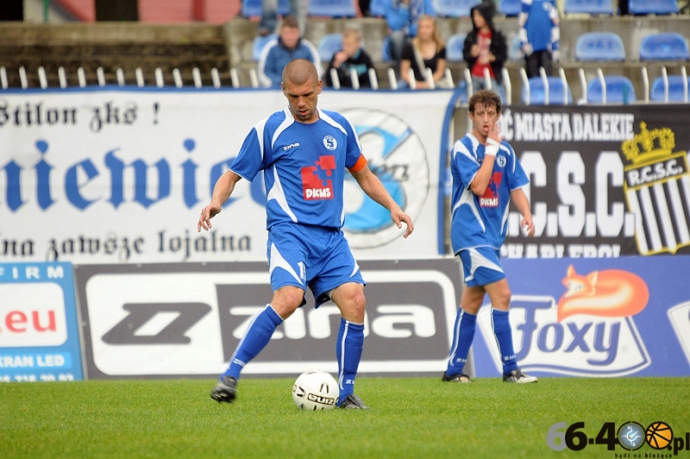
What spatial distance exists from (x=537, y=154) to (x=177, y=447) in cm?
763

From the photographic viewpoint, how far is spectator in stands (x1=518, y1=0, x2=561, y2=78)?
14.0m

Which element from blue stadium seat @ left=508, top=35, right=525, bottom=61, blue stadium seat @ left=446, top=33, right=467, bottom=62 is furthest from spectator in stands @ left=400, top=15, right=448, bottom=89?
blue stadium seat @ left=508, top=35, right=525, bottom=61

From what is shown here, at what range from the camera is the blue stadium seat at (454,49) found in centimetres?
1574

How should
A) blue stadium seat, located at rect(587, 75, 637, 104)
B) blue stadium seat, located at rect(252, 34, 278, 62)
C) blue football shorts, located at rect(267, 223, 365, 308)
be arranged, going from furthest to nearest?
blue stadium seat, located at rect(252, 34, 278, 62), blue stadium seat, located at rect(587, 75, 637, 104), blue football shorts, located at rect(267, 223, 365, 308)

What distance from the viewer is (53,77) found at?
15344mm

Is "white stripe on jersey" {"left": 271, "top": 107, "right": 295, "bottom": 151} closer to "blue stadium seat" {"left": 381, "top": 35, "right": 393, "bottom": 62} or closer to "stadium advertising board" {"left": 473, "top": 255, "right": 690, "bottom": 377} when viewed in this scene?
"stadium advertising board" {"left": 473, "top": 255, "right": 690, "bottom": 377}

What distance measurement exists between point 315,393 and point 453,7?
11749mm

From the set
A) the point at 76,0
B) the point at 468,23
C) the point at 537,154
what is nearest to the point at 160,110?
the point at 537,154

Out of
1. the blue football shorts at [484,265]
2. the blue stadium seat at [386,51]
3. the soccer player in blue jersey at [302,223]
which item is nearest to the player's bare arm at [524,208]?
the blue football shorts at [484,265]

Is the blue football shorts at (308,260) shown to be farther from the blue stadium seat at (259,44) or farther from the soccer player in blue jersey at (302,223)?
the blue stadium seat at (259,44)

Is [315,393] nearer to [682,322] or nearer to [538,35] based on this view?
[682,322]

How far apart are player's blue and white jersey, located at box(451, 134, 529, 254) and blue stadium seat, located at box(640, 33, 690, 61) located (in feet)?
27.2

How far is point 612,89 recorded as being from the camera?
14.3 m

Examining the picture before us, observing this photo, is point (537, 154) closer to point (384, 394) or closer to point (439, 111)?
point (439, 111)
